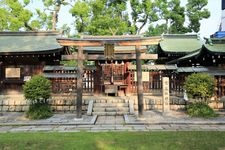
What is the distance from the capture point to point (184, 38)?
3275 cm

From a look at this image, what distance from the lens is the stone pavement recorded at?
13.1m

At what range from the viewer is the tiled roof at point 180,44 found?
28725mm

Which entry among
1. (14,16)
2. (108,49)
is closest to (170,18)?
(14,16)

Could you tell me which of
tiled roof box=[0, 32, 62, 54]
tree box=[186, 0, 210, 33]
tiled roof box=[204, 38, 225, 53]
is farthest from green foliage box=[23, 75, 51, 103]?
tree box=[186, 0, 210, 33]

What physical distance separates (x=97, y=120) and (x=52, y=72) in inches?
379

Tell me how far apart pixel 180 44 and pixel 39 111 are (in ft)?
59.4

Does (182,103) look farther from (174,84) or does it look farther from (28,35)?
(28,35)

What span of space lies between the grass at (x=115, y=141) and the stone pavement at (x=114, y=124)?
1318 mm

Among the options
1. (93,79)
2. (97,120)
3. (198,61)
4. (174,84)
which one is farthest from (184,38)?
(97,120)

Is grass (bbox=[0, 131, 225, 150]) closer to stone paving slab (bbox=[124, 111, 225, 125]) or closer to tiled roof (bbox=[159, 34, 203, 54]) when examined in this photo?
stone paving slab (bbox=[124, 111, 225, 125])

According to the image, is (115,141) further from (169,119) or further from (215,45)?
(215,45)

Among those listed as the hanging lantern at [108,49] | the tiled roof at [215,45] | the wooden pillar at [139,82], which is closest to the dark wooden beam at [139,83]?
the wooden pillar at [139,82]

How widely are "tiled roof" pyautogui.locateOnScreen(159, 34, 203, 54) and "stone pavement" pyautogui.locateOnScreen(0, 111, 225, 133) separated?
1299 centimetres

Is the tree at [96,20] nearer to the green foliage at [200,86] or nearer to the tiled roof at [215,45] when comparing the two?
the tiled roof at [215,45]
